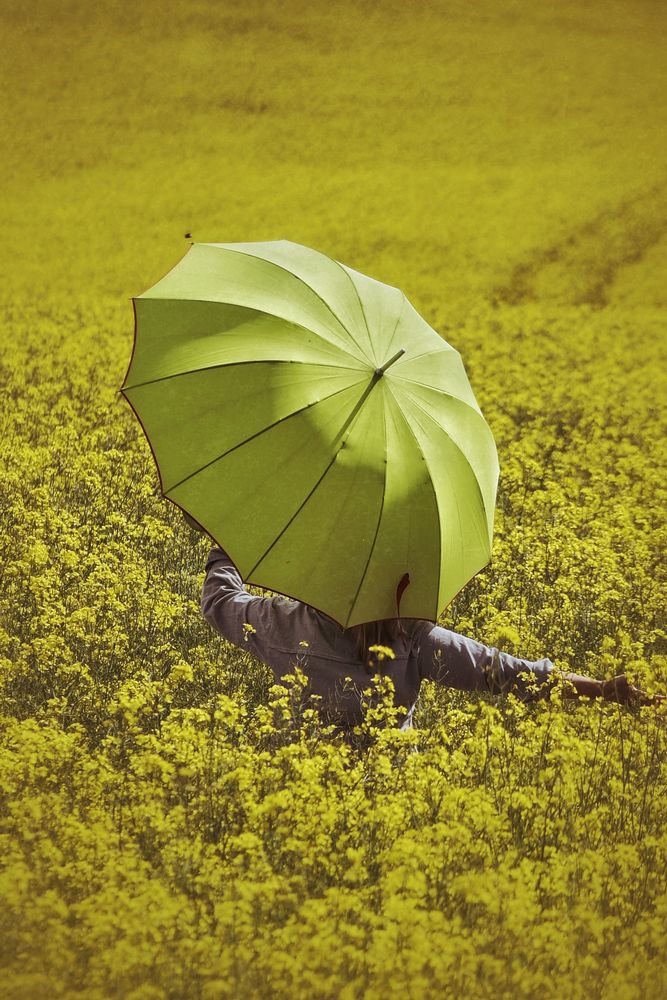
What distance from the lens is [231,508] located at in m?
3.10

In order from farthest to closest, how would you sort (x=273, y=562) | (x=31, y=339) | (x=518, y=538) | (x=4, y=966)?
(x=31, y=339), (x=518, y=538), (x=273, y=562), (x=4, y=966)

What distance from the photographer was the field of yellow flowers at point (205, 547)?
2.79 m

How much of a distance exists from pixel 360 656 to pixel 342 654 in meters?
0.06

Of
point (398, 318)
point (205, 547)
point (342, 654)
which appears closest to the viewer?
point (342, 654)

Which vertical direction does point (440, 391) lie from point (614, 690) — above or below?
above

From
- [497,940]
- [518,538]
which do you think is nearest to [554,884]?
[497,940]

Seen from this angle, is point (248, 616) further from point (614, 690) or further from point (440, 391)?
point (614, 690)

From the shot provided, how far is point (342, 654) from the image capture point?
317 centimetres

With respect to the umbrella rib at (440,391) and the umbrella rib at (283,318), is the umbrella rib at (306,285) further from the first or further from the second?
the umbrella rib at (440,391)

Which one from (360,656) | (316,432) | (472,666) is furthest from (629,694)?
(316,432)

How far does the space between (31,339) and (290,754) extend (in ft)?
20.4

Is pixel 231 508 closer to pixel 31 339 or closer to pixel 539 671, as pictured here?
pixel 539 671

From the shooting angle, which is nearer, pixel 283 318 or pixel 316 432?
pixel 316 432

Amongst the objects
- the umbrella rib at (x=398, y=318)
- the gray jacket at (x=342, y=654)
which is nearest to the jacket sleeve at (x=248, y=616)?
the gray jacket at (x=342, y=654)
